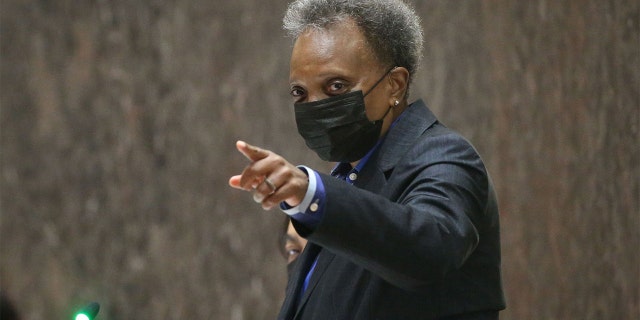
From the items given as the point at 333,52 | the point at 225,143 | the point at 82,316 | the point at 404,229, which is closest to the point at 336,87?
the point at 333,52

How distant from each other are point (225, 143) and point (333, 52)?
1.68 meters

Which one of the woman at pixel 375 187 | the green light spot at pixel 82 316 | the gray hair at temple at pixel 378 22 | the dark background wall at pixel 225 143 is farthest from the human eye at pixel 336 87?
the dark background wall at pixel 225 143

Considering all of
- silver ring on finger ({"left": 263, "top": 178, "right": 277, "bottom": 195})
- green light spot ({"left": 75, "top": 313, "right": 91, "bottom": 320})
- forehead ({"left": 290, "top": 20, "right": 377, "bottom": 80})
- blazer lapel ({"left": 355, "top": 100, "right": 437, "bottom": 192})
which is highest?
forehead ({"left": 290, "top": 20, "right": 377, "bottom": 80})

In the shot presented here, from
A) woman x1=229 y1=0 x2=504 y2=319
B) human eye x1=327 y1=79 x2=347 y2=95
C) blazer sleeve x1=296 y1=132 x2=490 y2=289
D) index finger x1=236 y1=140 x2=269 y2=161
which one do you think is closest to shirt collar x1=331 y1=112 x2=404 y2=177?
woman x1=229 y1=0 x2=504 y2=319

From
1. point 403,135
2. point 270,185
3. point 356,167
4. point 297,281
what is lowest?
point 297,281

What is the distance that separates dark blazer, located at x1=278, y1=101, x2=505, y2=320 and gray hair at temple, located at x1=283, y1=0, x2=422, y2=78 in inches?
5.5

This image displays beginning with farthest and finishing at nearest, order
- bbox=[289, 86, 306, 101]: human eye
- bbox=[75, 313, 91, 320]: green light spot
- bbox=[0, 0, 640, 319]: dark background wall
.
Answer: bbox=[0, 0, 640, 319]: dark background wall, bbox=[289, 86, 306, 101]: human eye, bbox=[75, 313, 91, 320]: green light spot

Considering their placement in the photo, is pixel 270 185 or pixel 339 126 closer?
pixel 270 185

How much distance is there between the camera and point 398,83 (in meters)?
2.11

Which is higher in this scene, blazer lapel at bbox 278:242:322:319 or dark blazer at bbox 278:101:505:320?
dark blazer at bbox 278:101:505:320

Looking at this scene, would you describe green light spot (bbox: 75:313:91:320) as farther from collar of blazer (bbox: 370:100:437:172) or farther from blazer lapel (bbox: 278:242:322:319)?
collar of blazer (bbox: 370:100:437:172)

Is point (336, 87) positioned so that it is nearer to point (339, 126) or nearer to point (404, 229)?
point (339, 126)

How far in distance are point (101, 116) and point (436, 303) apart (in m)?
1.83

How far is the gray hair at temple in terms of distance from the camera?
2057 mm
